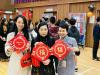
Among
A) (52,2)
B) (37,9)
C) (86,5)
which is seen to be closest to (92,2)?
(86,5)

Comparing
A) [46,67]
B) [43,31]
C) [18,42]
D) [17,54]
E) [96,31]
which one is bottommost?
[96,31]

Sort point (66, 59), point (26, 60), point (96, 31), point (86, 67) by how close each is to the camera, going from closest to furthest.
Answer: point (26, 60)
point (66, 59)
point (86, 67)
point (96, 31)

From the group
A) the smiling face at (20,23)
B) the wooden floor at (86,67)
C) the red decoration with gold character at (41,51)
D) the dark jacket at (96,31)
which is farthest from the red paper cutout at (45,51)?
the dark jacket at (96,31)

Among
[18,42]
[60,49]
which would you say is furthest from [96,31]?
[18,42]

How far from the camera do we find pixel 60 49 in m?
2.60

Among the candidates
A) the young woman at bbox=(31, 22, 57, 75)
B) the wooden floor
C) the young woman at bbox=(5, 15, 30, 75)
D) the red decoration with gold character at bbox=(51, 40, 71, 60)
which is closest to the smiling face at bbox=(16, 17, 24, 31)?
the young woman at bbox=(5, 15, 30, 75)

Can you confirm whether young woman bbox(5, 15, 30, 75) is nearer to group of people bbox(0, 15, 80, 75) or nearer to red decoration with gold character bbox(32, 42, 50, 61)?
group of people bbox(0, 15, 80, 75)

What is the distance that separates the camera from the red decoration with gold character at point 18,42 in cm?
263

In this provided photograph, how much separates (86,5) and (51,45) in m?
9.95

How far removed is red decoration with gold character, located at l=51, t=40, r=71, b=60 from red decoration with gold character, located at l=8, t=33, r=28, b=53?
0.34 m

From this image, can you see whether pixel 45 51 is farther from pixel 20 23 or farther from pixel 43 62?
pixel 20 23

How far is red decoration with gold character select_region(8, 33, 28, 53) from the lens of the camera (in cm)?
263

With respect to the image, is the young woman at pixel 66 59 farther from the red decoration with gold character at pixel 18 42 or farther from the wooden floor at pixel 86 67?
the wooden floor at pixel 86 67

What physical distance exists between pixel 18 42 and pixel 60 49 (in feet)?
1.63
